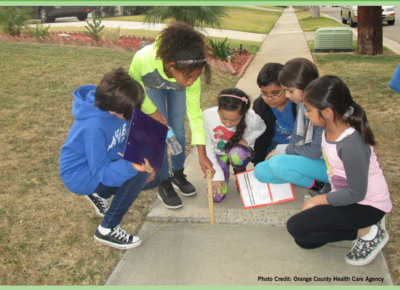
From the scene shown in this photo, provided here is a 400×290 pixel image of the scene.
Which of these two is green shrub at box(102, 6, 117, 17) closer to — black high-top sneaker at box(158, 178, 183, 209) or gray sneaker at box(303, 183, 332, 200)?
black high-top sneaker at box(158, 178, 183, 209)

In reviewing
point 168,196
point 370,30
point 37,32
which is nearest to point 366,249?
point 168,196

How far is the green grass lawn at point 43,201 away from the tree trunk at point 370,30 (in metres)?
4.68

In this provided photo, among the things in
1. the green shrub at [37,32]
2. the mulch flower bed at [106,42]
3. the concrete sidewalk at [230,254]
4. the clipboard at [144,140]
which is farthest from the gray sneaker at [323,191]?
the green shrub at [37,32]

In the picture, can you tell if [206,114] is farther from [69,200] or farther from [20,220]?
[20,220]

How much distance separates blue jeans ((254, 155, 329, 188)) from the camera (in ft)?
8.36

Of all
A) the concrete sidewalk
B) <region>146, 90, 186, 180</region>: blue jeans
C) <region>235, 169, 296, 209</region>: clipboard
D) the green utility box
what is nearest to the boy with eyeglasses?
<region>235, 169, 296, 209</region>: clipboard

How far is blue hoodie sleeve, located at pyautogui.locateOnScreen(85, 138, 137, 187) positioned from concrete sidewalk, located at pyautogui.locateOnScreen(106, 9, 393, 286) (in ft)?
1.83

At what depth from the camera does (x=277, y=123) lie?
10.2ft

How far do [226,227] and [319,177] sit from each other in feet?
2.71

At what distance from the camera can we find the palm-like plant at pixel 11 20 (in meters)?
9.32

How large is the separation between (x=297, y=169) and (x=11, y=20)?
9.91 meters

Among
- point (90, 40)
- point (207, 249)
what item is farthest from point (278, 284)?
point (90, 40)

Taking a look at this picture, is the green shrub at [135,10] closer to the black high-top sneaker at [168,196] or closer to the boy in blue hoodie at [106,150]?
the black high-top sneaker at [168,196]

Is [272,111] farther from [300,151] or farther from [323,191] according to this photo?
[323,191]
